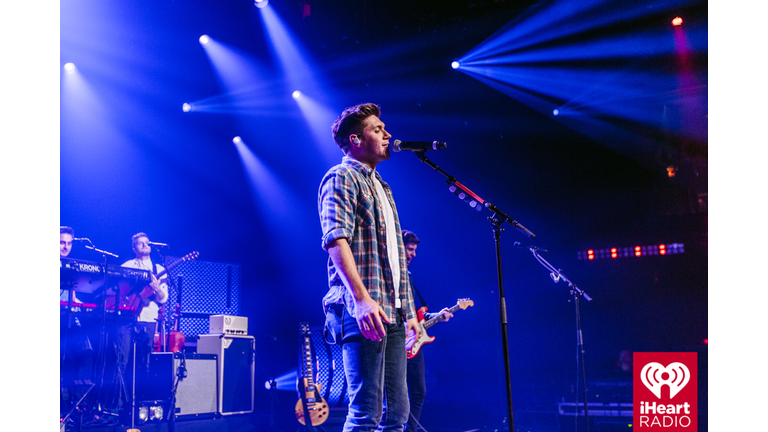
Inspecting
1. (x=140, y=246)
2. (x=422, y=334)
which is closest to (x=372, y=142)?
(x=422, y=334)

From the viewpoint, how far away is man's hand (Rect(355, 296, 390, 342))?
1885 mm

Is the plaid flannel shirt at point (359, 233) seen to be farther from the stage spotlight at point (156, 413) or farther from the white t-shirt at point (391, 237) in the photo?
the stage spotlight at point (156, 413)

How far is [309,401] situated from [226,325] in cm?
135

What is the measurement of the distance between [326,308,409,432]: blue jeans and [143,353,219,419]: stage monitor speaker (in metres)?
4.20

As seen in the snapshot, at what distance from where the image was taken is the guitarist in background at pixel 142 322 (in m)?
5.29

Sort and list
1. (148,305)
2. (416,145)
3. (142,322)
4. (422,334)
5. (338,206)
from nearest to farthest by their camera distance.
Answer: (338,206) < (416,145) < (422,334) < (142,322) < (148,305)

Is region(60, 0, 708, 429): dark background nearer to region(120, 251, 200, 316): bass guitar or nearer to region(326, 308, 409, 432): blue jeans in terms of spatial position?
region(120, 251, 200, 316): bass guitar

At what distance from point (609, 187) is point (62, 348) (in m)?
6.12

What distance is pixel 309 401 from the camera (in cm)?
579

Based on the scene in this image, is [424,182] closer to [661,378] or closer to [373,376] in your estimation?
[661,378]

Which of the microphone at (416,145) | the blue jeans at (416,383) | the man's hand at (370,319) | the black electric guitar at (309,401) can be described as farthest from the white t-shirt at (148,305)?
the man's hand at (370,319)

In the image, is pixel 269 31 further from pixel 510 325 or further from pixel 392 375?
pixel 392 375

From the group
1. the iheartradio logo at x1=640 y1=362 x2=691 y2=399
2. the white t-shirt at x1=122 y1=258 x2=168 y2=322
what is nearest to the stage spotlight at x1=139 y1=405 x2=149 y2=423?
the white t-shirt at x1=122 y1=258 x2=168 y2=322
